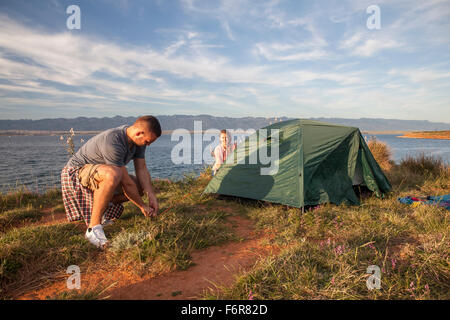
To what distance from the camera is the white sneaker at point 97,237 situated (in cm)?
315

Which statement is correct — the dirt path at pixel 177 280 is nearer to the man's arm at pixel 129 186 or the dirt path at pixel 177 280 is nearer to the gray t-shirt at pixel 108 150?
the man's arm at pixel 129 186

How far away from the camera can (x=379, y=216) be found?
14.2ft

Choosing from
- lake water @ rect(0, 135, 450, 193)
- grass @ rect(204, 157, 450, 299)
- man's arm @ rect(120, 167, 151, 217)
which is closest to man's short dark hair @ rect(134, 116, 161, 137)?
man's arm @ rect(120, 167, 151, 217)

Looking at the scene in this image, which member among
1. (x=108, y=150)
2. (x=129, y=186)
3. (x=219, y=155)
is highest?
(x=108, y=150)

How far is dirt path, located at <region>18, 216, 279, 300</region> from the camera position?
7.56 feet

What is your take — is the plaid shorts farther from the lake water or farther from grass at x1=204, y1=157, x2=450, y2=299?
the lake water

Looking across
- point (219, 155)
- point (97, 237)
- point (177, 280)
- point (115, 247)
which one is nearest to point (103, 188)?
point (97, 237)

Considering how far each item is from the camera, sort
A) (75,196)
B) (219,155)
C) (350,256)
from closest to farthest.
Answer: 1. (350,256)
2. (75,196)
3. (219,155)

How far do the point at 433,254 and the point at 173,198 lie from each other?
4.71m

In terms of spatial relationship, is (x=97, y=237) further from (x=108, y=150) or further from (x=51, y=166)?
(x=51, y=166)

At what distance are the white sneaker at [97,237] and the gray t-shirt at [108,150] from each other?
91 cm

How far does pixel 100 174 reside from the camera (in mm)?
3252

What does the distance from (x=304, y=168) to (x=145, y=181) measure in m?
3.03

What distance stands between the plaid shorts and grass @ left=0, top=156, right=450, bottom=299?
1.08 feet
